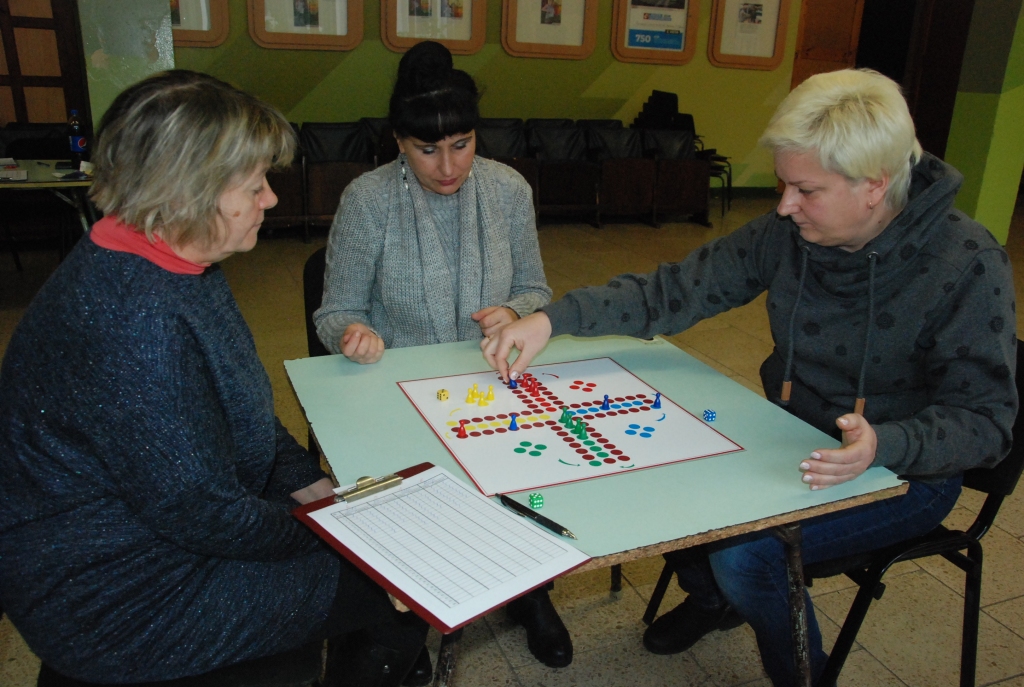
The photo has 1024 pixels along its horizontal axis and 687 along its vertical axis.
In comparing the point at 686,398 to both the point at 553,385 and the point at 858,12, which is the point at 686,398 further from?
the point at 858,12

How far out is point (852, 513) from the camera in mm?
1597

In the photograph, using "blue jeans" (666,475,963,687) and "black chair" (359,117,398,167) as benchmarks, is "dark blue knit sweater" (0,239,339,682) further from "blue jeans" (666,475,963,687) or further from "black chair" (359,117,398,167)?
"black chair" (359,117,398,167)

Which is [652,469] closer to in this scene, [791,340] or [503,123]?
[791,340]

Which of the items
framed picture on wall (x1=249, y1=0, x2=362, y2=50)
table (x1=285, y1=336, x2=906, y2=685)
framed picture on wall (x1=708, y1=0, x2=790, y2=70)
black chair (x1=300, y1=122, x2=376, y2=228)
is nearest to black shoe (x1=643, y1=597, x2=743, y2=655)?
table (x1=285, y1=336, x2=906, y2=685)

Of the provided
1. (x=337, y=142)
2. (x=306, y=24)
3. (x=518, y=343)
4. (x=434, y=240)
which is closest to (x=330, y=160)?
(x=337, y=142)

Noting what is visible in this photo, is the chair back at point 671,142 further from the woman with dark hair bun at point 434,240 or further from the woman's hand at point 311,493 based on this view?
the woman's hand at point 311,493

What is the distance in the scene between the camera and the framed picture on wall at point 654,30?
774cm

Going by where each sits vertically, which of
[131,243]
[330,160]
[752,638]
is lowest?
[752,638]

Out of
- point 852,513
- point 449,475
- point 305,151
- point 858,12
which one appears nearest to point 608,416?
point 449,475

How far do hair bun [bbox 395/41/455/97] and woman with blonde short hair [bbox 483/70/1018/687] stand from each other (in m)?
0.63

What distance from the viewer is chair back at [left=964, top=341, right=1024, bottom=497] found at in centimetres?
160

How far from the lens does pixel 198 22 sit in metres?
6.50

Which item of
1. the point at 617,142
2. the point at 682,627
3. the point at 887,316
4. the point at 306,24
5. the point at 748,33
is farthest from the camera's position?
the point at 748,33

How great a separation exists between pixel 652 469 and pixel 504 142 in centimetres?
596
